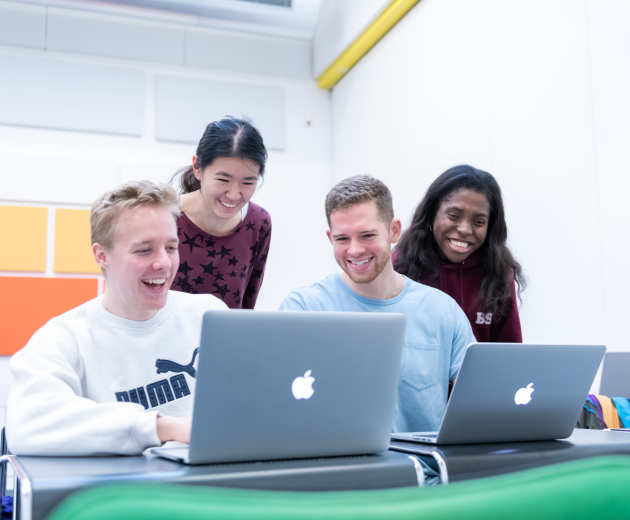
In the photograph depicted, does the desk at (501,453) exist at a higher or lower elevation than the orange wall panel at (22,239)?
lower

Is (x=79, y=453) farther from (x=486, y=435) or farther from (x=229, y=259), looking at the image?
(x=229, y=259)

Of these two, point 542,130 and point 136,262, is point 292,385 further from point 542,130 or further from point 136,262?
point 542,130

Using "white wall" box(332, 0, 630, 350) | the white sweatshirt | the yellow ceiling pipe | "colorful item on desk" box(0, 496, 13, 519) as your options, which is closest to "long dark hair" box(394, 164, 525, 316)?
"white wall" box(332, 0, 630, 350)

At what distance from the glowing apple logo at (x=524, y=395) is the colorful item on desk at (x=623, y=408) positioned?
3.30 ft

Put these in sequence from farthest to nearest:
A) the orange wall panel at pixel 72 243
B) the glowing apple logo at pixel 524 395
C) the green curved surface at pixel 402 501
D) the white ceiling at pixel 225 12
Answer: the white ceiling at pixel 225 12 < the orange wall panel at pixel 72 243 < the glowing apple logo at pixel 524 395 < the green curved surface at pixel 402 501

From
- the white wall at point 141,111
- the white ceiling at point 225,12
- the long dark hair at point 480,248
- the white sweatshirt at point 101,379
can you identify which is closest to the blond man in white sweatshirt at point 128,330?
the white sweatshirt at point 101,379

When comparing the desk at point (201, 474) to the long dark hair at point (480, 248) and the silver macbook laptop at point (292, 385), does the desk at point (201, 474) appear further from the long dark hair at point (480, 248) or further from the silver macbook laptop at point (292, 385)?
the long dark hair at point (480, 248)

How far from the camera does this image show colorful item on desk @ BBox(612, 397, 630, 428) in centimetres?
210

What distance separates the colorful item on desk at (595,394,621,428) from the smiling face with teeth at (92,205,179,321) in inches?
54.3

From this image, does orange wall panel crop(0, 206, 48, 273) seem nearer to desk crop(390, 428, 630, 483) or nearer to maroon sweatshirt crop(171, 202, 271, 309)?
maroon sweatshirt crop(171, 202, 271, 309)

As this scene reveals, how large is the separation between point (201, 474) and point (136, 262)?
2.32ft

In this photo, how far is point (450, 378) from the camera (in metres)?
1.81

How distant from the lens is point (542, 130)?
3.18m

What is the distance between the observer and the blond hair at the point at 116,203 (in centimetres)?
153
